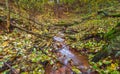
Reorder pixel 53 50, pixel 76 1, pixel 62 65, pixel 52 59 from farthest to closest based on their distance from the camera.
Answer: pixel 76 1
pixel 53 50
pixel 52 59
pixel 62 65

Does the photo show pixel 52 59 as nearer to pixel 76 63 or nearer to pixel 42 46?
pixel 76 63

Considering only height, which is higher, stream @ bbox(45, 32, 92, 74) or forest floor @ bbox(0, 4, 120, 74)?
forest floor @ bbox(0, 4, 120, 74)

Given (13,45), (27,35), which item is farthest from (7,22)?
(13,45)

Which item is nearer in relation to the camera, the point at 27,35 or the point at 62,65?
the point at 62,65

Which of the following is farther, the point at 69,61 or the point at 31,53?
the point at 31,53

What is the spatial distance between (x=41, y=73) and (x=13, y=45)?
9.57ft

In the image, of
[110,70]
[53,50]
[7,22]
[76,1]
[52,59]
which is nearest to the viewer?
[110,70]

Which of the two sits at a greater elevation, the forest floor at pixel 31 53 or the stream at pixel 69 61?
the forest floor at pixel 31 53

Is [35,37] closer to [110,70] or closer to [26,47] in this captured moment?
[26,47]

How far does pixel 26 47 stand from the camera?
748 cm

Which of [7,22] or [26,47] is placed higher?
[7,22]

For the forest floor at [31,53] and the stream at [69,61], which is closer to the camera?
the forest floor at [31,53]

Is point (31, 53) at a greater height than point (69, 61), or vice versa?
point (31, 53)

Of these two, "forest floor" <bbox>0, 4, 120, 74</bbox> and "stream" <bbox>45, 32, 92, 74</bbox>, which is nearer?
"forest floor" <bbox>0, 4, 120, 74</bbox>
